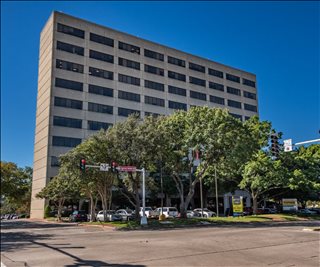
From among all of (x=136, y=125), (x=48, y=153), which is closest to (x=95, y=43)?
(x=48, y=153)

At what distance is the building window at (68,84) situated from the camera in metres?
69.1

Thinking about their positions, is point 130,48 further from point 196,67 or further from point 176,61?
point 196,67

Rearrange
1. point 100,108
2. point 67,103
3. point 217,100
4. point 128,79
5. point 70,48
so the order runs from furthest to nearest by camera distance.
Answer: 1. point 217,100
2. point 128,79
3. point 100,108
4. point 70,48
5. point 67,103

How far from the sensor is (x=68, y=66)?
71000 millimetres

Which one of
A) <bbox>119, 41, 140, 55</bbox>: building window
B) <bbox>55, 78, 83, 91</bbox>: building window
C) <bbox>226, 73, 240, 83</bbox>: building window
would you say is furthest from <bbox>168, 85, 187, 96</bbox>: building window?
<bbox>55, 78, 83, 91</bbox>: building window

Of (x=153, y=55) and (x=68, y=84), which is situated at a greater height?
(x=153, y=55)

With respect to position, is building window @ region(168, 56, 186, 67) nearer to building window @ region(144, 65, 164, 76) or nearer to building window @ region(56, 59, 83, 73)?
building window @ region(144, 65, 164, 76)

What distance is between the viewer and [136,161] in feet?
116

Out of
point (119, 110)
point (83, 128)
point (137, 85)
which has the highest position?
point (137, 85)

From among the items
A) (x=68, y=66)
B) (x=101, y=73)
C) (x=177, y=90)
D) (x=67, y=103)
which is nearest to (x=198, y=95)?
(x=177, y=90)

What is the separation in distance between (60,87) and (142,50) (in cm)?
2176

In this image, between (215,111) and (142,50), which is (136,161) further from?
(142,50)

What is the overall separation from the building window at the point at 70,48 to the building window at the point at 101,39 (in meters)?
3.86

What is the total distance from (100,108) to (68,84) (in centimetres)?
778
